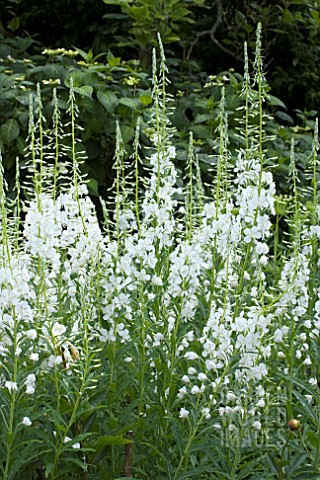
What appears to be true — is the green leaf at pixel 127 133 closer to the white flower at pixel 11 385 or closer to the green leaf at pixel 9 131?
the green leaf at pixel 9 131

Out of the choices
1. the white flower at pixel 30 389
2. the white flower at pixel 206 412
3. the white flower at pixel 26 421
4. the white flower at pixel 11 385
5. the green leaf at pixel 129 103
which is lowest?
the white flower at pixel 206 412

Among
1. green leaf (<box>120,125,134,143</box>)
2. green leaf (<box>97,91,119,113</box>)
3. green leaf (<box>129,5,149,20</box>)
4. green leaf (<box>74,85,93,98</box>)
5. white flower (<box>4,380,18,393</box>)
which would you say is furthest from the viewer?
green leaf (<box>129,5,149,20</box>)

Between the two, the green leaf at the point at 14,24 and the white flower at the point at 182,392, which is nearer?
the white flower at the point at 182,392

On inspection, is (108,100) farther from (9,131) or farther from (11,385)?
(11,385)

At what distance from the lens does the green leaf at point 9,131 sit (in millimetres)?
5742

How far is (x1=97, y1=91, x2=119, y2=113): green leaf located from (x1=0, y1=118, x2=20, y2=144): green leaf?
0.65 meters

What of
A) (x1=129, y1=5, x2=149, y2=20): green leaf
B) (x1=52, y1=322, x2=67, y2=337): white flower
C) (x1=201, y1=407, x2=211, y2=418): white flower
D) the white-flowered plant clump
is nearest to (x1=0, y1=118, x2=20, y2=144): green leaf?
(x1=129, y1=5, x2=149, y2=20): green leaf

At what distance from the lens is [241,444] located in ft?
8.73

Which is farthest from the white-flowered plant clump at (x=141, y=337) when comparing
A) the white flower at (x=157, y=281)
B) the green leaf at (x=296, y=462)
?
the green leaf at (x=296, y=462)

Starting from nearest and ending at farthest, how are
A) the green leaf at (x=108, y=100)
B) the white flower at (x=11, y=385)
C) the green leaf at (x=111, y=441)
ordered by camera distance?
the white flower at (x=11, y=385)
the green leaf at (x=111, y=441)
the green leaf at (x=108, y=100)

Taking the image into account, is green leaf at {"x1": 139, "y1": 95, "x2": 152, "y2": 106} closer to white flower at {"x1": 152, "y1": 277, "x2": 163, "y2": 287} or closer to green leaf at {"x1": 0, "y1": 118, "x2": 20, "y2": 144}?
green leaf at {"x1": 0, "y1": 118, "x2": 20, "y2": 144}

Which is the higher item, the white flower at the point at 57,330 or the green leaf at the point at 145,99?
the green leaf at the point at 145,99

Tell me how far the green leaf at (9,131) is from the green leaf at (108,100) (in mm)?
651

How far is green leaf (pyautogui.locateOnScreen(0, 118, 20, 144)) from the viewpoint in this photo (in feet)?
18.8
